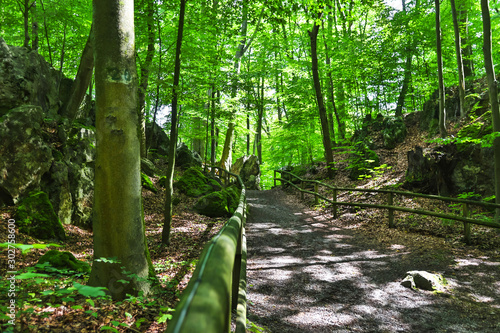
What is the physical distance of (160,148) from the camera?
17688 mm

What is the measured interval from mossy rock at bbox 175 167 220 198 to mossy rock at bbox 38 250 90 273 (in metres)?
7.10

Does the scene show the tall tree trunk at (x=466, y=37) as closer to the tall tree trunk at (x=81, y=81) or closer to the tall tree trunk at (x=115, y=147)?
the tall tree trunk at (x=115, y=147)

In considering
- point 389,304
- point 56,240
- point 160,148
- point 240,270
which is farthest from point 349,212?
point 160,148

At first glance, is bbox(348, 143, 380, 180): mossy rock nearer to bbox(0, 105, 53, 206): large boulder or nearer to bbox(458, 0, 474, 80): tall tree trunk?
bbox(458, 0, 474, 80): tall tree trunk

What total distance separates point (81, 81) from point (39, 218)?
4087 mm

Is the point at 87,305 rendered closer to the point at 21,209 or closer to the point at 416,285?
the point at 21,209

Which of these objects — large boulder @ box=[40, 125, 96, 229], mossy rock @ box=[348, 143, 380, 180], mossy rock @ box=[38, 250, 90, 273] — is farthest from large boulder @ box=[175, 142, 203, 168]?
mossy rock @ box=[38, 250, 90, 273]

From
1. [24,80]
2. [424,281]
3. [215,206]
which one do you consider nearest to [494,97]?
[424,281]

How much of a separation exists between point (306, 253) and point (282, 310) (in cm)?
253

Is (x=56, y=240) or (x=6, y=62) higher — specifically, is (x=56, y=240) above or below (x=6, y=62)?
below

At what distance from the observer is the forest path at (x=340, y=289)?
131 inches

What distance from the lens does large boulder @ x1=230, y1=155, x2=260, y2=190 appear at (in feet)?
69.5

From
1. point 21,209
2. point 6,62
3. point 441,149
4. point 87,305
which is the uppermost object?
point 6,62

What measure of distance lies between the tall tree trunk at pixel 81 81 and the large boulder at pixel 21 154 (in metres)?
1.70
